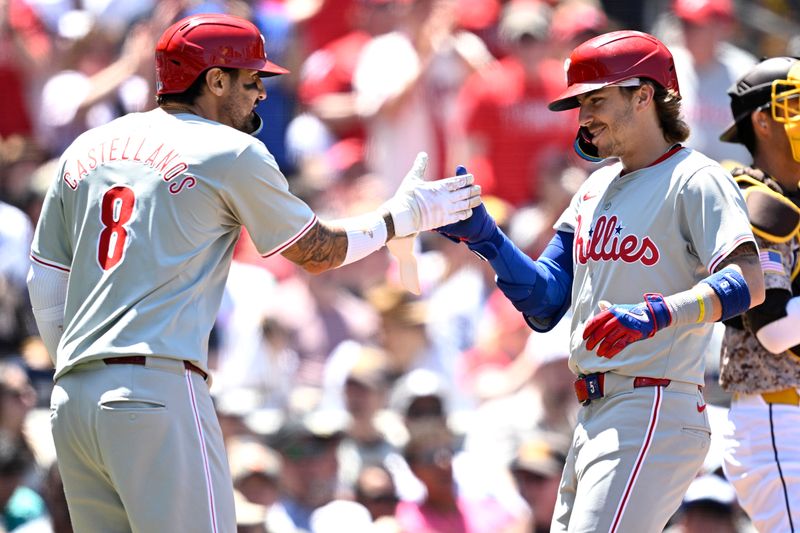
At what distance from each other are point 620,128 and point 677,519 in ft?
9.53

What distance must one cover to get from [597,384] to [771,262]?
0.89 m

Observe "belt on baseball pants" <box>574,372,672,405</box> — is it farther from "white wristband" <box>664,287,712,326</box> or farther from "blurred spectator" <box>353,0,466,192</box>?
"blurred spectator" <box>353,0,466,192</box>

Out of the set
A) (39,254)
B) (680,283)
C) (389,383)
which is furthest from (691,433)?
(389,383)

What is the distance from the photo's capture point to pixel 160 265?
454 centimetres

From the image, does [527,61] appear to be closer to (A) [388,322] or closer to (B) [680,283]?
(A) [388,322]

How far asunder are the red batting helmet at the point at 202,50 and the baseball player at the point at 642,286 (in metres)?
1.12

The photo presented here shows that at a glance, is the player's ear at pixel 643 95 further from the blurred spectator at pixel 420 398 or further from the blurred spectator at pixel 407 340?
the blurred spectator at pixel 407 340

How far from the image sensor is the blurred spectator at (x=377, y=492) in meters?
7.18

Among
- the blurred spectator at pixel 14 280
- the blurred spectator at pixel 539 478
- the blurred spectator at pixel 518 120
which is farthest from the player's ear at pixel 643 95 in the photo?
the blurred spectator at pixel 14 280

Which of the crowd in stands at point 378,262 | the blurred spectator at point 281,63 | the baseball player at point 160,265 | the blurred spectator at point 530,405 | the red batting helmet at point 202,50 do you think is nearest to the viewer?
the baseball player at point 160,265

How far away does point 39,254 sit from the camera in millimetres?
4895

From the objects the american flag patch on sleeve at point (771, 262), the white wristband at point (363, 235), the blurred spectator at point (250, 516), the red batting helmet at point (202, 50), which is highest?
the red batting helmet at point (202, 50)

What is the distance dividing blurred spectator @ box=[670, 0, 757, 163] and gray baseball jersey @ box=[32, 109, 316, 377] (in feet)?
15.5

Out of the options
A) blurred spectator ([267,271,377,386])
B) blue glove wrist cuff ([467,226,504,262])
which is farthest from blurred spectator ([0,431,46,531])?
blue glove wrist cuff ([467,226,504,262])
